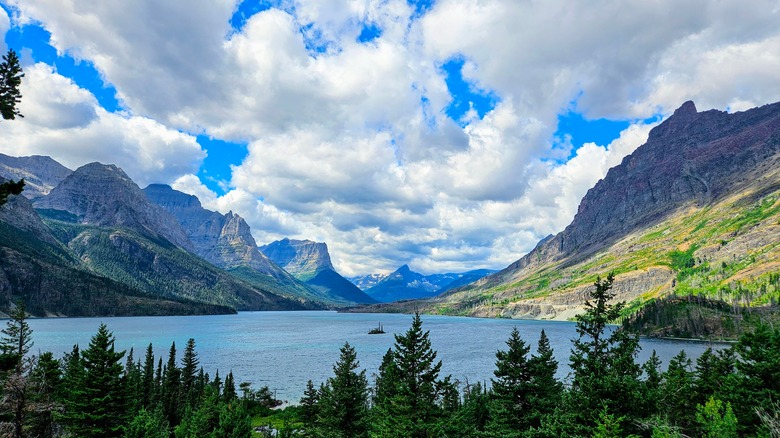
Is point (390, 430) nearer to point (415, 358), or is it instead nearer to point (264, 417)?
point (415, 358)

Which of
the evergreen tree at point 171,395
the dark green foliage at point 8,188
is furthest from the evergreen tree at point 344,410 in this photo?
the evergreen tree at point 171,395

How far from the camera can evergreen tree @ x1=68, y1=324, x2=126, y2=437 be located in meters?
39.0

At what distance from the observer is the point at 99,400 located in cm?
3906

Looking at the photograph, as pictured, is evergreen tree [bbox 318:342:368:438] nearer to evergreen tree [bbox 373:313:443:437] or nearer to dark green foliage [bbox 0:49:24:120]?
evergreen tree [bbox 373:313:443:437]

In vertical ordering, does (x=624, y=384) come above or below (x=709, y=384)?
above

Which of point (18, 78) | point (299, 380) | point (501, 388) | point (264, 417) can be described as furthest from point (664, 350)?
point (18, 78)

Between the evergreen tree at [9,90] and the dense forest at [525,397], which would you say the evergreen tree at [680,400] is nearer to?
the dense forest at [525,397]

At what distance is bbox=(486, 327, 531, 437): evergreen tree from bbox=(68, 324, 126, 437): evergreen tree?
115 feet

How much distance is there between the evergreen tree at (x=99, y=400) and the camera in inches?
1535

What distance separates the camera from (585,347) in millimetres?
28297

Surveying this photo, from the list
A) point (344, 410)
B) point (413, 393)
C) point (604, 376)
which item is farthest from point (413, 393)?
point (604, 376)

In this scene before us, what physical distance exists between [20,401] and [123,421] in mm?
14052

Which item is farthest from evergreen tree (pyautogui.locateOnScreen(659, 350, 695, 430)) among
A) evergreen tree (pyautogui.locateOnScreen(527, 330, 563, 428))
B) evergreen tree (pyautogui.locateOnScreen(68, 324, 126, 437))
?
evergreen tree (pyautogui.locateOnScreen(68, 324, 126, 437))

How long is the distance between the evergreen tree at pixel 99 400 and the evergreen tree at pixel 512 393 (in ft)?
115
